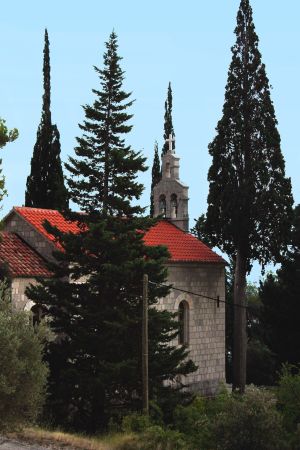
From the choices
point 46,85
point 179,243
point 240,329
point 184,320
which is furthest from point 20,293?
point 46,85

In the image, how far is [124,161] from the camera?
26.2 metres

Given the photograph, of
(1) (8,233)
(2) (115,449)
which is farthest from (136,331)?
(1) (8,233)

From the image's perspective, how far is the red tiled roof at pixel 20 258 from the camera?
28.0 m

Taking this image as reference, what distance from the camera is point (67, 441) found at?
67.1 ft

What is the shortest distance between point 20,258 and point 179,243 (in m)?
10.1

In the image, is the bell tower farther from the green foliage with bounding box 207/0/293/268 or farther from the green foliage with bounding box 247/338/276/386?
the green foliage with bounding box 247/338/276/386

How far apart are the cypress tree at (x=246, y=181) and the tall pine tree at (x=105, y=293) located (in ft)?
36.9

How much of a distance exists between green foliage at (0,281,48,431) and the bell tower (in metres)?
18.3

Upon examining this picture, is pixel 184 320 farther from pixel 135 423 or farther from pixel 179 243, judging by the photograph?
pixel 135 423

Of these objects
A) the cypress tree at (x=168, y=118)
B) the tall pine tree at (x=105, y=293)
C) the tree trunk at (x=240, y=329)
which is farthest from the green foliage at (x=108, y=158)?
the cypress tree at (x=168, y=118)

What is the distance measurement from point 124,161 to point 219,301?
1290 centimetres

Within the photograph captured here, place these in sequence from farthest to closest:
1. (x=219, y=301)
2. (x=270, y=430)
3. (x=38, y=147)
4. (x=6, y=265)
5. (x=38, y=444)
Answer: (x=38, y=147) < (x=219, y=301) < (x=6, y=265) < (x=270, y=430) < (x=38, y=444)

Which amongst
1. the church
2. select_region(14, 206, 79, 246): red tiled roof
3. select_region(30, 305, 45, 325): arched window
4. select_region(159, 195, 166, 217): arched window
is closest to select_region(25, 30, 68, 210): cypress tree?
select_region(159, 195, 166, 217): arched window

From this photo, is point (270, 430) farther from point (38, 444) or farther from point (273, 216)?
point (273, 216)
